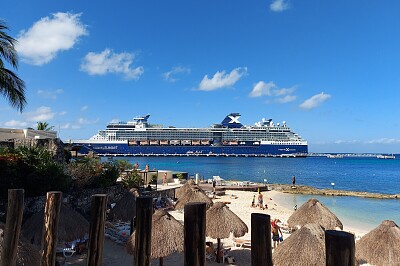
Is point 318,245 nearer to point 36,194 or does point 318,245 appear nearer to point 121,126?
point 36,194

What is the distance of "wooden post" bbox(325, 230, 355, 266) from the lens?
1.43 m

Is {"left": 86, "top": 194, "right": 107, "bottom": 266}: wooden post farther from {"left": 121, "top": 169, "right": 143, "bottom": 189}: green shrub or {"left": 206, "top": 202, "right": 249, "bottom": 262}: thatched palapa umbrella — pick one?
{"left": 121, "top": 169, "right": 143, "bottom": 189}: green shrub

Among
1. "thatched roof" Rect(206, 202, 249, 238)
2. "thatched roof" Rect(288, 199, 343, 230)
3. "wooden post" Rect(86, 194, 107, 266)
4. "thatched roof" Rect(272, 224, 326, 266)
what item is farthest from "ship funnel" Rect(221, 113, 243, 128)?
"wooden post" Rect(86, 194, 107, 266)

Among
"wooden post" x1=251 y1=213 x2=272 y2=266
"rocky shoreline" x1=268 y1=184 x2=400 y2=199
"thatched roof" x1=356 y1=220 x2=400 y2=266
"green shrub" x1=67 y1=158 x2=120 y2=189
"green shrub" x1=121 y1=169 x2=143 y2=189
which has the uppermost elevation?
"wooden post" x1=251 y1=213 x2=272 y2=266

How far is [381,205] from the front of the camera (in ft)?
72.4

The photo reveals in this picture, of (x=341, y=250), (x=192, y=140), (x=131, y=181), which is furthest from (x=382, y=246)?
(x=192, y=140)

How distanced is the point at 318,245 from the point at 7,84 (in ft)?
31.4

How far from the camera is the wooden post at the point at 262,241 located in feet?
5.82

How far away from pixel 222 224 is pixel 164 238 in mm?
1955

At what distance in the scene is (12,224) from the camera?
2320mm

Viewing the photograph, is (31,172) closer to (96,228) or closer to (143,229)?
(96,228)

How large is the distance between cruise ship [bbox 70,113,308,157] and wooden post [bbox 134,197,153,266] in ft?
256

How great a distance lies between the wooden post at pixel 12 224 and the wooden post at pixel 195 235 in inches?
51.7

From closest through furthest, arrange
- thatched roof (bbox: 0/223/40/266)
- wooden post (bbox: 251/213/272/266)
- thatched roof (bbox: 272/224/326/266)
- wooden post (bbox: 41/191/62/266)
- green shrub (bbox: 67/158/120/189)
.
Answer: wooden post (bbox: 251/213/272/266) → wooden post (bbox: 41/191/62/266) → thatched roof (bbox: 0/223/40/266) → thatched roof (bbox: 272/224/326/266) → green shrub (bbox: 67/158/120/189)
